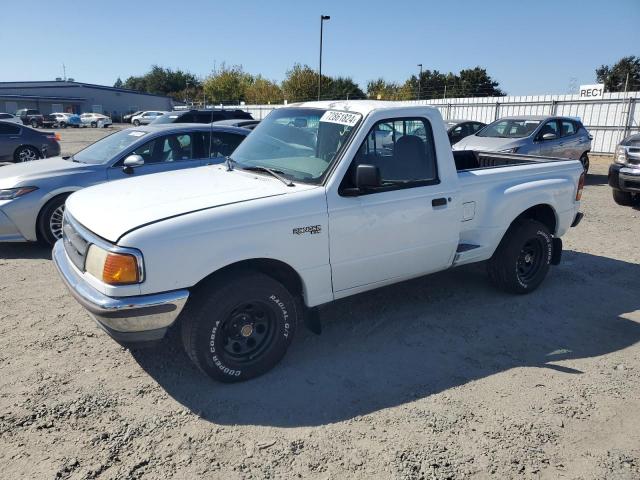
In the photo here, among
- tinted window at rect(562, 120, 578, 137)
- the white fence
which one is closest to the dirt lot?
tinted window at rect(562, 120, 578, 137)

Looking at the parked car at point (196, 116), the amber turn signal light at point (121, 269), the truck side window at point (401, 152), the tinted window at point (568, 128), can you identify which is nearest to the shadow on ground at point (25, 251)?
the amber turn signal light at point (121, 269)

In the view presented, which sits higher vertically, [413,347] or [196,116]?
[196,116]

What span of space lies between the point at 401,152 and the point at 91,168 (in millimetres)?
4418

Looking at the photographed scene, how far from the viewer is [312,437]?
2.98 m

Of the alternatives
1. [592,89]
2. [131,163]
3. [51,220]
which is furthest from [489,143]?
[592,89]

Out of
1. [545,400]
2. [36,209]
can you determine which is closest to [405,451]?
[545,400]

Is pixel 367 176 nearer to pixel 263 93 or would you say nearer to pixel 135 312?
pixel 135 312

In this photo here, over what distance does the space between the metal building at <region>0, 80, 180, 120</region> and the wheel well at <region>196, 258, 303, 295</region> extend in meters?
67.1

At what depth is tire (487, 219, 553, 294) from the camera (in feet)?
16.3

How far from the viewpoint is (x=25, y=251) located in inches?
257

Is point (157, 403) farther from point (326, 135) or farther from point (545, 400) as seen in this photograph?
point (545, 400)

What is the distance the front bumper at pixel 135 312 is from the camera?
296 cm

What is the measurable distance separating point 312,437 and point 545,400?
1665mm

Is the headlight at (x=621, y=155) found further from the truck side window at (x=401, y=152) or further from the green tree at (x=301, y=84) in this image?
the green tree at (x=301, y=84)
